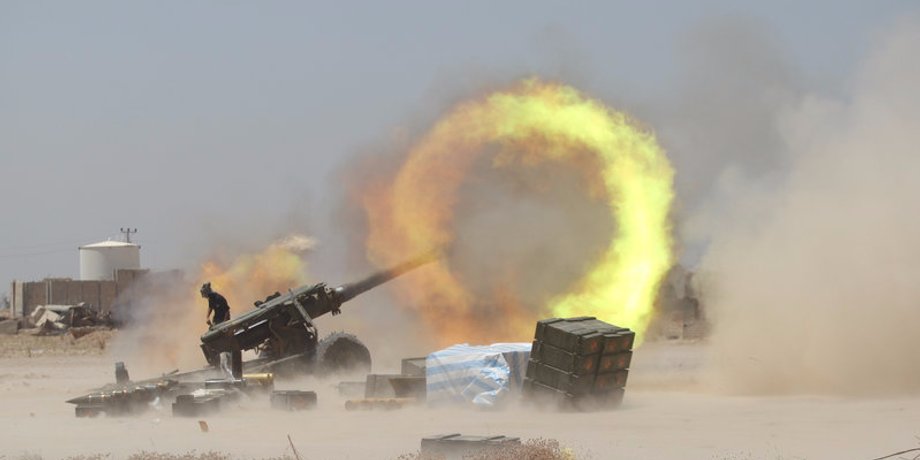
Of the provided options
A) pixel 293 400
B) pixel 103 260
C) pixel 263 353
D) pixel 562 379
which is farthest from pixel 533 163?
pixel 103 260

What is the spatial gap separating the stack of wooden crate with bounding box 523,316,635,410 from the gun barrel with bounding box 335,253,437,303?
24.9 feet

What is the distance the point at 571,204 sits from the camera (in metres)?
30.0

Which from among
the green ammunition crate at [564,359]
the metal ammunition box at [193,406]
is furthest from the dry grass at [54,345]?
the green ammunition crate at [564,359]

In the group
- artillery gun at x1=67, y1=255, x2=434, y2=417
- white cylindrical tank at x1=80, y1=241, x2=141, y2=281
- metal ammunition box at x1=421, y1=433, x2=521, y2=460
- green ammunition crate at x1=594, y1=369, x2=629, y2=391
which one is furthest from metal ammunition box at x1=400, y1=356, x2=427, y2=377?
white cylindrical tank at x1=80, y1=241, x2=141, y2=281

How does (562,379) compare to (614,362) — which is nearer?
(562,379)

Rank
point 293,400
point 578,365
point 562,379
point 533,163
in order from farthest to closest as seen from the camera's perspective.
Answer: point 533,163 → point 293,400 → point 562,379 → point 578,365

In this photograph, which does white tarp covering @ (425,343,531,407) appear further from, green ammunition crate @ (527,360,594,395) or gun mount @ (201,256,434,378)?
gun mount @ (201,256,434,378)

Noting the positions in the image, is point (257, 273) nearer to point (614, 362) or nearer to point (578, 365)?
point (614, 362)

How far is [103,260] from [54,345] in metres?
24.5

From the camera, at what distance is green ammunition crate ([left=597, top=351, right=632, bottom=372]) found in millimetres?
22672

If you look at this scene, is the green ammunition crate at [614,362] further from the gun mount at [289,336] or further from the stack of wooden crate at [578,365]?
the gun mount at [289,336]

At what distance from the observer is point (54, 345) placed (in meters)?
52.6

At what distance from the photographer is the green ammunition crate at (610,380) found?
2261 centimetres

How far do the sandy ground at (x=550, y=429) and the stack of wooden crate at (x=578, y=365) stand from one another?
51cm
